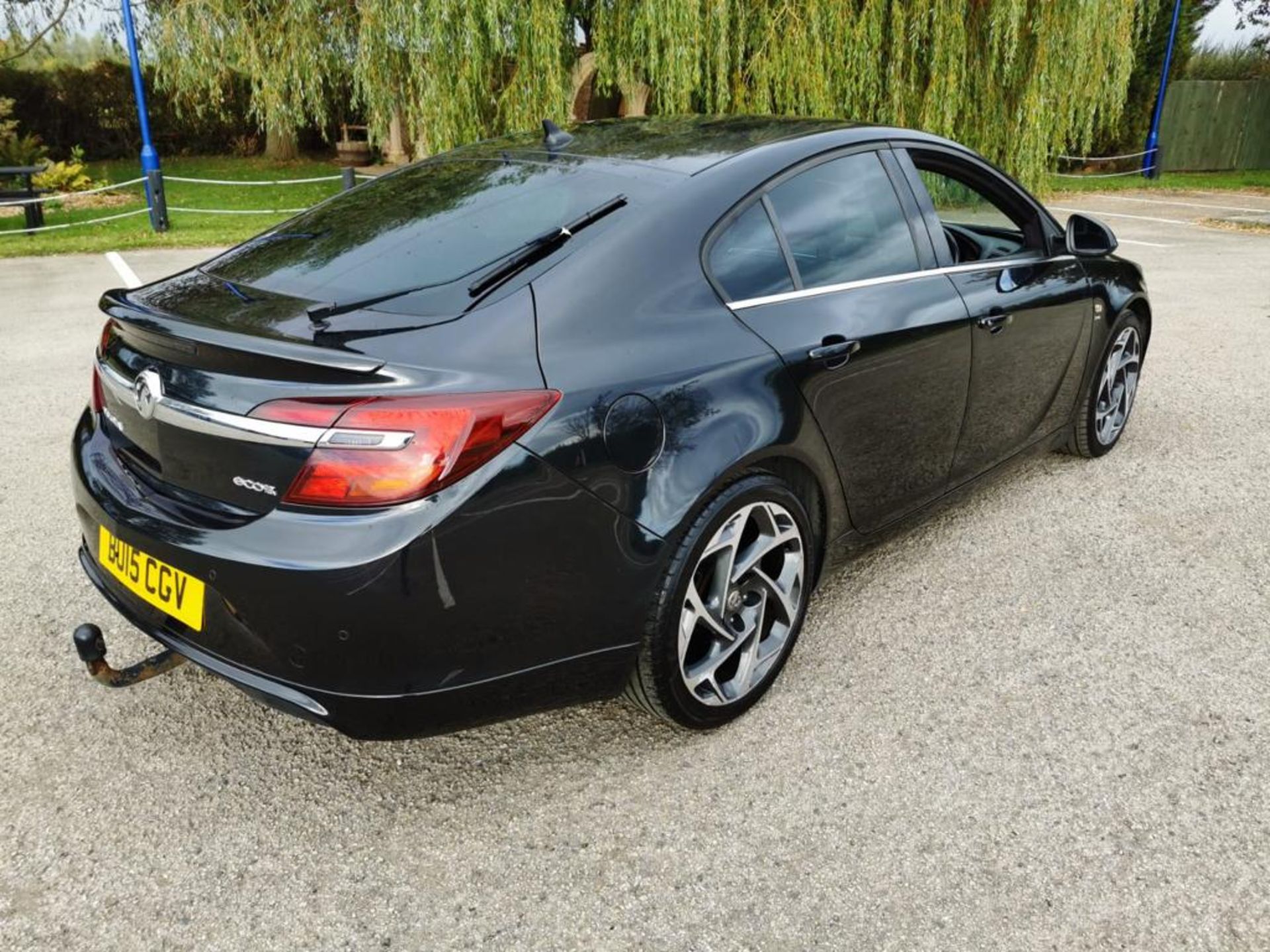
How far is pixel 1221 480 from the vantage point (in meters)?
4.41

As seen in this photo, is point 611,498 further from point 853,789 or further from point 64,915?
point 64,915

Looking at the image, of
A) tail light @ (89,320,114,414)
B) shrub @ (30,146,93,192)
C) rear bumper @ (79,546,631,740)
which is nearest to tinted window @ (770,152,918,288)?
rear bumper @ (79,546,631,740)

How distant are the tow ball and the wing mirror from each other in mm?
3417

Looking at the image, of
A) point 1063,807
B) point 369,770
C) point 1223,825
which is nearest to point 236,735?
point 369,770

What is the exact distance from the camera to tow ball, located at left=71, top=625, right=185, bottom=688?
7.74ft

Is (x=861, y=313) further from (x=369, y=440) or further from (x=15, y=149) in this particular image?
(x=15, y=149)

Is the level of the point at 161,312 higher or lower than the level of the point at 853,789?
higher

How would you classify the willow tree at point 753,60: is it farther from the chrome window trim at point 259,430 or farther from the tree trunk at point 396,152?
the tree trunk at point 396,152

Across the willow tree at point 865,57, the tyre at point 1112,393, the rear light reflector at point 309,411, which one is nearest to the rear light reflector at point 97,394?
the rear light reflector at point 309,411

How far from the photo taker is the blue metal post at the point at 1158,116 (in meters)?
21.1

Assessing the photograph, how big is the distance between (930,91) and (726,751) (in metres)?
9.62

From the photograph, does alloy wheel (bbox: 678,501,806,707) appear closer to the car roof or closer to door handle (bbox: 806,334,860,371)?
door handle (bbox: 806,334,860,371)

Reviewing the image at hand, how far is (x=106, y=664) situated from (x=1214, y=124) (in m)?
28.7

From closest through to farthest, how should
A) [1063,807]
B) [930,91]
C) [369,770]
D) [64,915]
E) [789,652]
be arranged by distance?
[64,915] → [1063,807] → [369,770] → [789,652] → [930,91]
